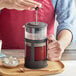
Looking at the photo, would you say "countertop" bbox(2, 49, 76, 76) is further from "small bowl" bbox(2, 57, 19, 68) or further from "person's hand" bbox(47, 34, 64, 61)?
"small bowl" bbox(2, 57, 19, 68)

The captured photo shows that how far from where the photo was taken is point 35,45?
162 cm

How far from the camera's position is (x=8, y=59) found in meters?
1.70

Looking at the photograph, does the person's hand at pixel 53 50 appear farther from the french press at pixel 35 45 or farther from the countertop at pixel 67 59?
the french press at pixel 35 45

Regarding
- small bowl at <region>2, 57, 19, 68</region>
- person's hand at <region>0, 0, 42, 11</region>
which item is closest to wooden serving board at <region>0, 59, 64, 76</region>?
small bowl at <region>2, 57, 19, 68</region>

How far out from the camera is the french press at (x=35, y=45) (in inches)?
63.3

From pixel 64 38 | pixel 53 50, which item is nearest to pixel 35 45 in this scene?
pixel 53 50

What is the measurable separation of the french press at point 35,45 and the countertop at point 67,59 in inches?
5.3

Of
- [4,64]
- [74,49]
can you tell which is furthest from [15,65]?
[74,49]

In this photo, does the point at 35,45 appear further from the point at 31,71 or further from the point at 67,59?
the point at 67,59

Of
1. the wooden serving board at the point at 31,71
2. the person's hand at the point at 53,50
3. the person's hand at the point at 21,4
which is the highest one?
the person's hand at the point at 21,4

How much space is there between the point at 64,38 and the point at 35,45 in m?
0.49

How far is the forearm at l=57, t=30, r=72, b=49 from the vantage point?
201 centimetres

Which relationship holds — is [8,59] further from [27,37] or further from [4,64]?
[27,37]

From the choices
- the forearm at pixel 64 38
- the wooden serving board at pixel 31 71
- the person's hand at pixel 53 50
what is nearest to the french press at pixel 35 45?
the wooden serving board at pixel 31 71
